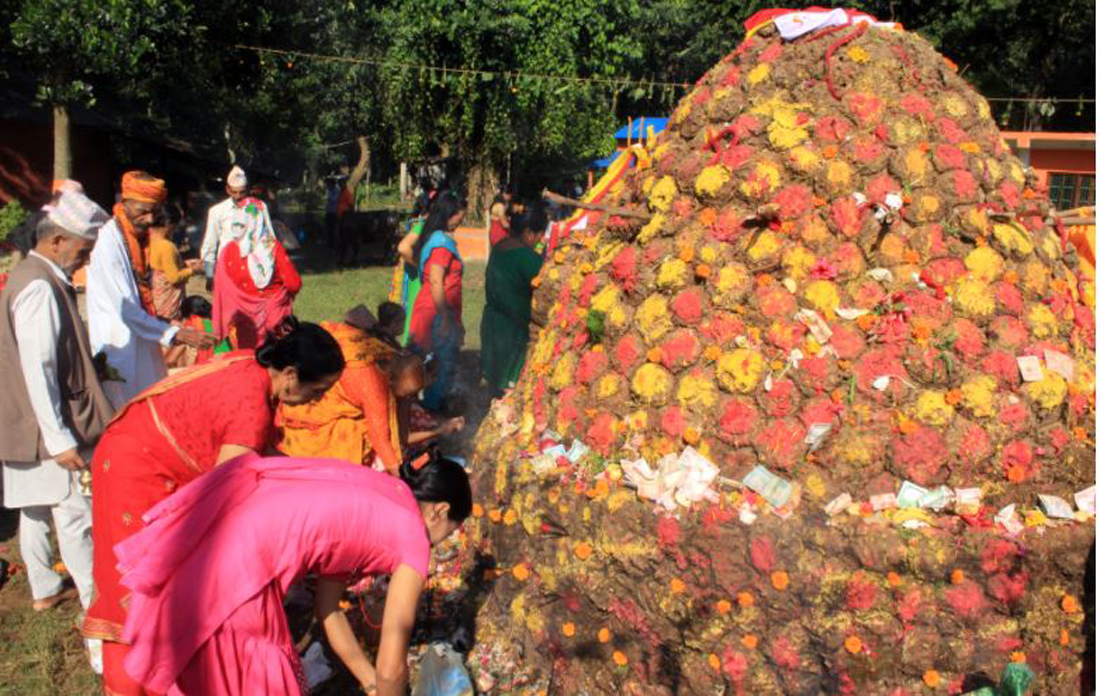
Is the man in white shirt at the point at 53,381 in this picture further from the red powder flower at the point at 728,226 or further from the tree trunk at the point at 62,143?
the tree trunk at the point at 62,143

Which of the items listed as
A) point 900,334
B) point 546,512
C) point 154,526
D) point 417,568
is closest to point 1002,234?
point 900,334

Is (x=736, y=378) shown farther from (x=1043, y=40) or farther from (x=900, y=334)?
(x=1043, y=40)

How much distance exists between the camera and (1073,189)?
2031 cm

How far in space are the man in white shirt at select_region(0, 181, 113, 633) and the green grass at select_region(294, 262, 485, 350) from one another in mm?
6945

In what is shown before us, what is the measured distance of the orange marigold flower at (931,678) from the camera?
375 cm

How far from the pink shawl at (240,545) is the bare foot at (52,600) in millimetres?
2675

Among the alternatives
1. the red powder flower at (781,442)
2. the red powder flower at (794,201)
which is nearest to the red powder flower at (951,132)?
the red powder flower at (794,201)

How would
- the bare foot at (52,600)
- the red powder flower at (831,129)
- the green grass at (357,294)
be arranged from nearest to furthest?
the red powder flower at (831,129) → the bare foot at (52,600) → the green grass at (357,294)

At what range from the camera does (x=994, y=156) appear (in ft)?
15.5

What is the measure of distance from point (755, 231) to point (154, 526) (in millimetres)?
3011

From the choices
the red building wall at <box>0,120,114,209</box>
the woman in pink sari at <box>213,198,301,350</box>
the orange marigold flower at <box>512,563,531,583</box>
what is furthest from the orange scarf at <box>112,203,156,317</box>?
the red building wall at <box>0,120,114,209</box>

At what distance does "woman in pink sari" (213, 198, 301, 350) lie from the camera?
737cm

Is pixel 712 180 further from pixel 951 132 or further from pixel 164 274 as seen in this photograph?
Answer: pixel 164 274

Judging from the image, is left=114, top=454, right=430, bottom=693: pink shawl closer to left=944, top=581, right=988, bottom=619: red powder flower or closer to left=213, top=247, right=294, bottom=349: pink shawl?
left=944, top=581, right=988, bottom=619: red powder flower
